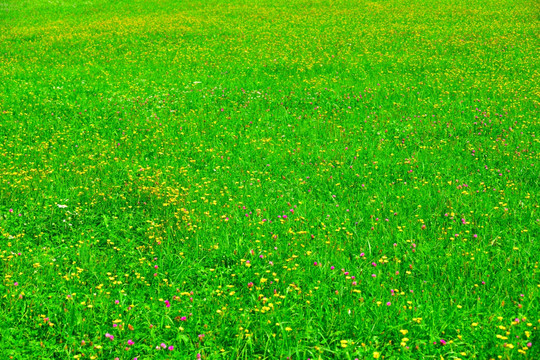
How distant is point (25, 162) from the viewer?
6.98 meters

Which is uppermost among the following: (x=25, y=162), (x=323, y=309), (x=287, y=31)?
(x=287, y=31)

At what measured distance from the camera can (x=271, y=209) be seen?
5785mm

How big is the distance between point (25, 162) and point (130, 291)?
375 centimetres

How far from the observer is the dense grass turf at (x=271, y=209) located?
377cm

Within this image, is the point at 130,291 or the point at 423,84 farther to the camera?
the point at 423,84

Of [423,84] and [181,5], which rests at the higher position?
[181,5]

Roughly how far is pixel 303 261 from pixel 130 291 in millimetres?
1651

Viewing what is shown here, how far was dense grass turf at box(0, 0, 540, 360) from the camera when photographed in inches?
149

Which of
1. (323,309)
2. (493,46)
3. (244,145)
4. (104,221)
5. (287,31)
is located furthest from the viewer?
(287,31)

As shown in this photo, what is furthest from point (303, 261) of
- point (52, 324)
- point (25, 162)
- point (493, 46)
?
point (493, 46)

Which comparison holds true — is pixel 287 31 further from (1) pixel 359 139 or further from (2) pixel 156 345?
(2) pixel 156 345

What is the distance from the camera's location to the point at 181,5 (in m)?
28.6

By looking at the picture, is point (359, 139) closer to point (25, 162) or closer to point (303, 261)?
point (303, 261)

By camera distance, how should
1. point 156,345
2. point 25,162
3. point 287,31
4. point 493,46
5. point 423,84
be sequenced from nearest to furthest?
point 156,345 < point 25,162 < point 423,84 < point 493,46 < point 287,31
